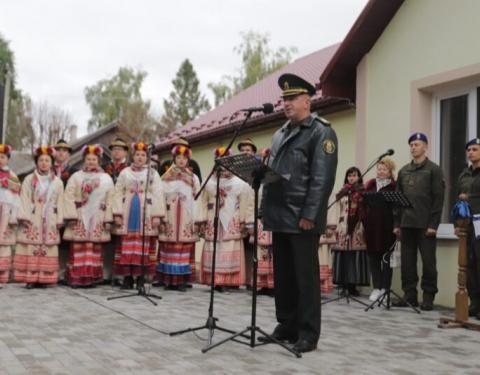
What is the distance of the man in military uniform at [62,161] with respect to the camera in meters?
10.8

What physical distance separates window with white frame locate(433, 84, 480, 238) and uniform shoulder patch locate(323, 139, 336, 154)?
3979 millimetres

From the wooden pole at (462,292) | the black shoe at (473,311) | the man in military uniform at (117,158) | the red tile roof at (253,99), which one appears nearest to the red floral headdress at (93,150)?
the man in military uniform at (117,158)

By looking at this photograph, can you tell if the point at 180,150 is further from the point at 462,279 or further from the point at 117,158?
the point at 462,279

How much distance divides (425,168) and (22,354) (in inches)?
220

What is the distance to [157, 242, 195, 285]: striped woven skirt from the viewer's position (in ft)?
33.0

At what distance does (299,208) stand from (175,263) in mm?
4866

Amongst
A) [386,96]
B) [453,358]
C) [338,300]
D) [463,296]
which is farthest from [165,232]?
[453,358]

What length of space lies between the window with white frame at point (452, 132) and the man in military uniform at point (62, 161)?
583 centimetres

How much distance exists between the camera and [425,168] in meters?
8.59

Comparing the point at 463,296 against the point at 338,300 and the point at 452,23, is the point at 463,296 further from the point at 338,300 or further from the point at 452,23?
the point at 452,23

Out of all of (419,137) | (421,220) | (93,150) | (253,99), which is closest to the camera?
(421,220)

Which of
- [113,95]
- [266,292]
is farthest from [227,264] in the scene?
[113,95]

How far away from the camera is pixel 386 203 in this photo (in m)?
8.70

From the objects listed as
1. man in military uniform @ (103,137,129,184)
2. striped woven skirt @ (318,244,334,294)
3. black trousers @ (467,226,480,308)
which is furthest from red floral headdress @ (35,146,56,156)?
black trousers @ (467,226,480,308)
